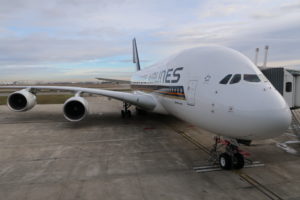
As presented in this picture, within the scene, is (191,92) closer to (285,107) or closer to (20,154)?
(285,107)

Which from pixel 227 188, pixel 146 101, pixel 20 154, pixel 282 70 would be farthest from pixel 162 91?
pixel 20 154

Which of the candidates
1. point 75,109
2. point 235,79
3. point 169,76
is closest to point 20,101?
point 75,109

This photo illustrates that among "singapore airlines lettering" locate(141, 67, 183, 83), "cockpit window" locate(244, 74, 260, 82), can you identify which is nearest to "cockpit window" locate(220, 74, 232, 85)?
"cockpit window" locate(244, 74, 260, 82)

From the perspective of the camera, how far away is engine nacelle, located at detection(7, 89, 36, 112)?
13906mm

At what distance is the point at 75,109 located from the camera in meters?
12.3

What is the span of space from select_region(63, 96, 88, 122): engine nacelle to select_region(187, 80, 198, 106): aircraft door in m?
6.60

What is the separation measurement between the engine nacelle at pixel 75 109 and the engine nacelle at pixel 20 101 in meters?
3.92

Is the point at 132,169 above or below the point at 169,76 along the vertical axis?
below

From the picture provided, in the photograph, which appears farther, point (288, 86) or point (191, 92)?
point (288, 86)

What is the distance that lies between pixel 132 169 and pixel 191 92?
2983mm

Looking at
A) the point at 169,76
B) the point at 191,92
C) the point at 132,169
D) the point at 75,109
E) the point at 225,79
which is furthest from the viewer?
the point at 75,109

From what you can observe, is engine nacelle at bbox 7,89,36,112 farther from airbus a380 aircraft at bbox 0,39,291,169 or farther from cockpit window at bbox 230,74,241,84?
cockpit window at bbox 230,74,241,84

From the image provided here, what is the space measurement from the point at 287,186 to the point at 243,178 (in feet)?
3.22

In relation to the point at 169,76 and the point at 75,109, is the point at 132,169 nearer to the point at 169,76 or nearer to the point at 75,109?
the point at 169,76
